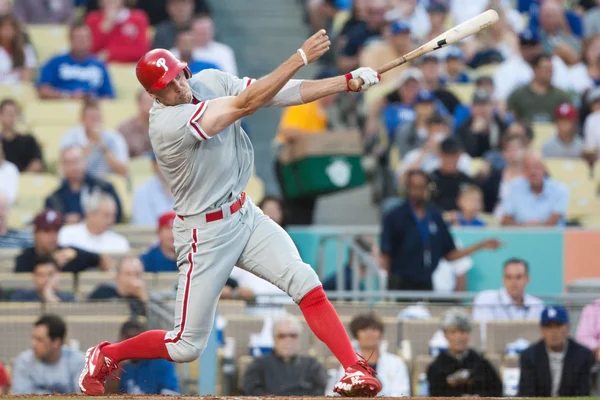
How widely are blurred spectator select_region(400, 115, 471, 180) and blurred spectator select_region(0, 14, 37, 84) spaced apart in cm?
417

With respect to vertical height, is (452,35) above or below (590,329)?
above

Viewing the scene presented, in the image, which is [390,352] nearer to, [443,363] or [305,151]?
[443,363]

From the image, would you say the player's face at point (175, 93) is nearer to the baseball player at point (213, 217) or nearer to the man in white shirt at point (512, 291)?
the baseball player at point (213, 217)

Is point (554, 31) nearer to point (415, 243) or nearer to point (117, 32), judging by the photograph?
point (117, 32)

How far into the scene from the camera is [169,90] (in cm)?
552

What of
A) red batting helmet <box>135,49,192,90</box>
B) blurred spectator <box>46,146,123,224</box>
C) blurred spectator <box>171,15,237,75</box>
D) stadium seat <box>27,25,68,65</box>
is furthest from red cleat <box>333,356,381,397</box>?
stadium seat <box>27,25,68,65</box>

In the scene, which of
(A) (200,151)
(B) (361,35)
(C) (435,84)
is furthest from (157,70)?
(B) (361,35)

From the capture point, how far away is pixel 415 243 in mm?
9516

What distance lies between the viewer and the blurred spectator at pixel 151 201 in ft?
33.8

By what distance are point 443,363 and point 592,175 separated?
175 inches

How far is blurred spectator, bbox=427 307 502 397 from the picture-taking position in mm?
7723

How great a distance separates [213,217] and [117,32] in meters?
7.46

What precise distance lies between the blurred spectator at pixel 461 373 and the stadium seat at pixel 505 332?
0.20 meters

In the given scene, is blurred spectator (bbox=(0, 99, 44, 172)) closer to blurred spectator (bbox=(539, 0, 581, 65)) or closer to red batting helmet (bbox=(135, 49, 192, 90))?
red batting helmet (bbox=(135, 49, 192, 90))
